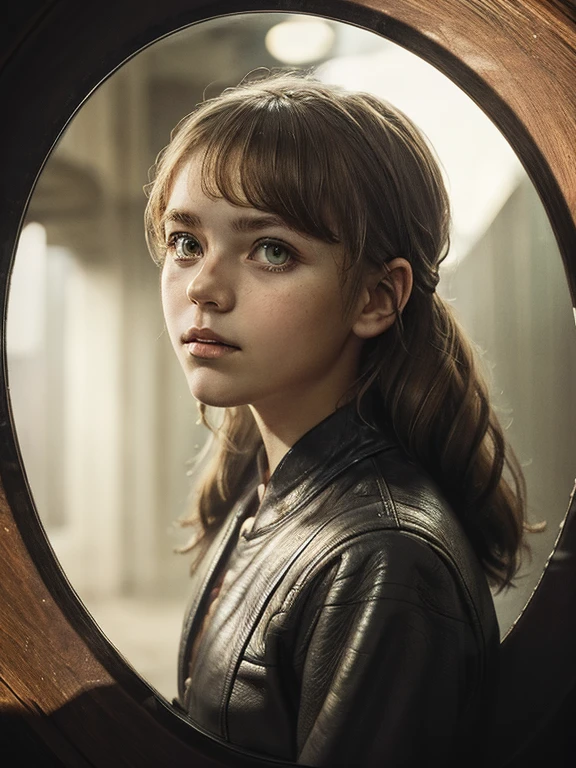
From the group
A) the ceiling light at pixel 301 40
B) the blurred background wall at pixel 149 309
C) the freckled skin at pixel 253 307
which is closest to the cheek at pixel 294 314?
the freckled skin at pixel 253 307

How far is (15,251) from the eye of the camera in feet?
2.23

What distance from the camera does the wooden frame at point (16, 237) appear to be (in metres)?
0.67

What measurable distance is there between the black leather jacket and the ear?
81mm

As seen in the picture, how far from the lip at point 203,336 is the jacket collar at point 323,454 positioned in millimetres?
114

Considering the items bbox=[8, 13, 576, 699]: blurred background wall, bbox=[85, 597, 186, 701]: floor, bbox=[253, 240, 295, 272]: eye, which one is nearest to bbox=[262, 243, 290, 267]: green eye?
bbox=[253, 240, 295, 272]: eye

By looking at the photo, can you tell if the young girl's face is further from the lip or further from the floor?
the floor

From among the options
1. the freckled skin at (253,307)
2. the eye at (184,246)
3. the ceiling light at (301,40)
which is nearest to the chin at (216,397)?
the freckled skin at (253,307)

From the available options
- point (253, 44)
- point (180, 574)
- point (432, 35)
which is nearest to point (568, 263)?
point (432, 35)

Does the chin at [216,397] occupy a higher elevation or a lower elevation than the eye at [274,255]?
lower

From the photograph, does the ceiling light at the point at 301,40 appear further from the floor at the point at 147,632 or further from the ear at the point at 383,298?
the floor at the point at 147,632

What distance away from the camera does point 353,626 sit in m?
0.63

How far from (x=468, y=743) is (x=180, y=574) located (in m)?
0.30

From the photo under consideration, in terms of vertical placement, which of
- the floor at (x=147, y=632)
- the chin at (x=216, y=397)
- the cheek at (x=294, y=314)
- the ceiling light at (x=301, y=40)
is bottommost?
the floor at (x=147, y=632)

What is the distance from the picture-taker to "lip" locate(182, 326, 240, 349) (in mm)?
664
